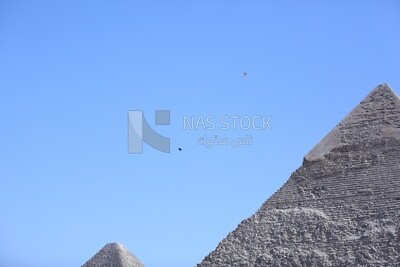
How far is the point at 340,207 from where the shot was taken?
73.5ft

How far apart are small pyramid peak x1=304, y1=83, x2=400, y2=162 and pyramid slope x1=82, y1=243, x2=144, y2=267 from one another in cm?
1401

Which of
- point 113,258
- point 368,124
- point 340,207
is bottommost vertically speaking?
point 113,258

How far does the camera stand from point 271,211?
76.5 feet

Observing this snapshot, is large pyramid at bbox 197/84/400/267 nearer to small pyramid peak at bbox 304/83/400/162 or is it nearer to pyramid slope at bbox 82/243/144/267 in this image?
small pyramid peak at bbox 304/83/400/162

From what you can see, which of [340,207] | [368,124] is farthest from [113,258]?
[340,207]

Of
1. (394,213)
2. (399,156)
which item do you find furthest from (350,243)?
(399,156)

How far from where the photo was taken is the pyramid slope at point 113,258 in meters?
36.3

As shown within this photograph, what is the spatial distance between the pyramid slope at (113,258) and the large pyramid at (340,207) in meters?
13.4

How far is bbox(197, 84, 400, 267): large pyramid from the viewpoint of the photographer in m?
21.4

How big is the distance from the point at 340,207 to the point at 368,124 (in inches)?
95.5

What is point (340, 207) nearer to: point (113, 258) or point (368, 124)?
point (368, 124)

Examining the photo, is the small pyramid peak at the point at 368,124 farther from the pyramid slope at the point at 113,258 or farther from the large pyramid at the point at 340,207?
the pyramid slope at the point at 113,258

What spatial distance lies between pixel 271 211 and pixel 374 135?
298 cm

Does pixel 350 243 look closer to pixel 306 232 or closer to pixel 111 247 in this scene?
pixel 306 232
